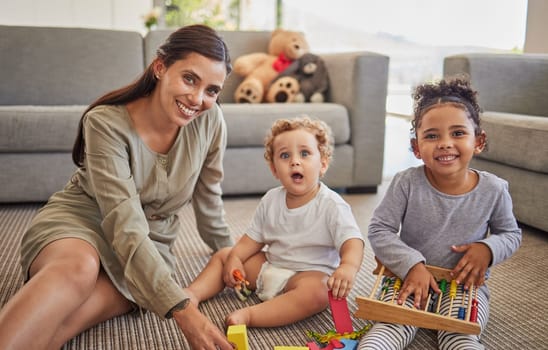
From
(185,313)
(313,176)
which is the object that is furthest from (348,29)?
(185,313)

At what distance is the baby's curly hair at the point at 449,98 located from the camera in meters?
1.25

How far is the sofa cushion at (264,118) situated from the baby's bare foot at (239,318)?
1334 millimetres

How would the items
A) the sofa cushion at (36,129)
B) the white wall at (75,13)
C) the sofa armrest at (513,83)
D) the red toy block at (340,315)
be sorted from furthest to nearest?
the white wall at (75,13) < the sofa armrest at (513,83) < the sofa cushion at (36,129) < the red toy block at (340,315)

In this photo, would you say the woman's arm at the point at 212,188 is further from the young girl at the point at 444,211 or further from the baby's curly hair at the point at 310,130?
the young girl at the point at 444,211

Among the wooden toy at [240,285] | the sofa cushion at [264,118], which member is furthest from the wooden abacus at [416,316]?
the sofa cushion at [264,118]

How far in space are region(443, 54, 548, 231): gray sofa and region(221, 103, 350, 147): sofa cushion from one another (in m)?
0.52

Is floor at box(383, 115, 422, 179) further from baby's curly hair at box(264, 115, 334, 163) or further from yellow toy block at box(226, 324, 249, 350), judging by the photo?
yellow toy block at box(226, 324, 249, 350)

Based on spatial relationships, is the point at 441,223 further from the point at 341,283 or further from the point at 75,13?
the point at 75,13

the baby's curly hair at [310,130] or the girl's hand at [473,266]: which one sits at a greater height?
the baby's curly hair at [310,130]

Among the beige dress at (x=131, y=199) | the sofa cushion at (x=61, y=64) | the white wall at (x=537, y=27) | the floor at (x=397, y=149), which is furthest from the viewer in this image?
the floor at (x=397, y=149)

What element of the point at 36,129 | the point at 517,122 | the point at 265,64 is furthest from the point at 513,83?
the point at 36,129

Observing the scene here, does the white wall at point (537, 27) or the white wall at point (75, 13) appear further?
the white wall at point (75, 13)

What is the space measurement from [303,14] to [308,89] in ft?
9.76

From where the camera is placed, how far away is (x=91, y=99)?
2855mm
